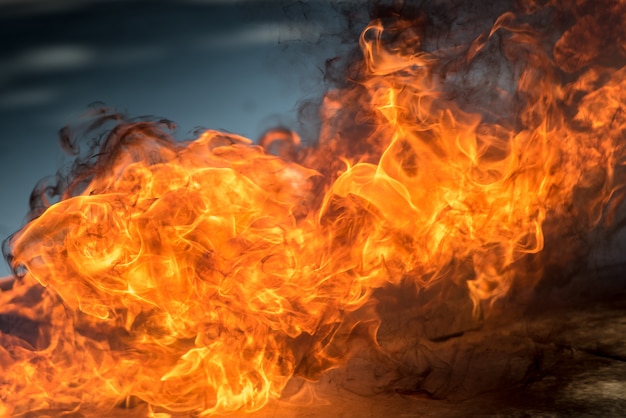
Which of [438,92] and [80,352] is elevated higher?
[438,92]

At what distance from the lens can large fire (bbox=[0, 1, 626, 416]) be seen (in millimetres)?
5125

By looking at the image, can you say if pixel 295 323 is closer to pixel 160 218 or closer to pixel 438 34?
pixel 160 218

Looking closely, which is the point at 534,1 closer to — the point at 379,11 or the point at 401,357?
the point at 379,11

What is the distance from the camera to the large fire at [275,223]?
5125 millimetres

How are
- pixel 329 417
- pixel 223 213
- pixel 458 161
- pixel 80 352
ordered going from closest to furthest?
1. pixel 329 417
2. pixel 223 213
3. pixel 458 161
4. pixel 80 352

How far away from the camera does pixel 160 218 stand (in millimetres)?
5094

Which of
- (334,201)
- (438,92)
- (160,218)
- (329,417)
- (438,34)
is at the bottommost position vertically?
(329,417)

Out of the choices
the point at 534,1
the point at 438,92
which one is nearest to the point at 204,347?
the point at 438,92

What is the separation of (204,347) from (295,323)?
2.35ft

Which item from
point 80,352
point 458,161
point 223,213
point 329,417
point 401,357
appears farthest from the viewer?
point 401,357

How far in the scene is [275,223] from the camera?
5430mm

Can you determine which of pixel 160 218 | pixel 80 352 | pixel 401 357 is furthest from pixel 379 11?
pixel 80 352

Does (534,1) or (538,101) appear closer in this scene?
(538,101)

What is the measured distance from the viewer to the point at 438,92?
19.7ft
